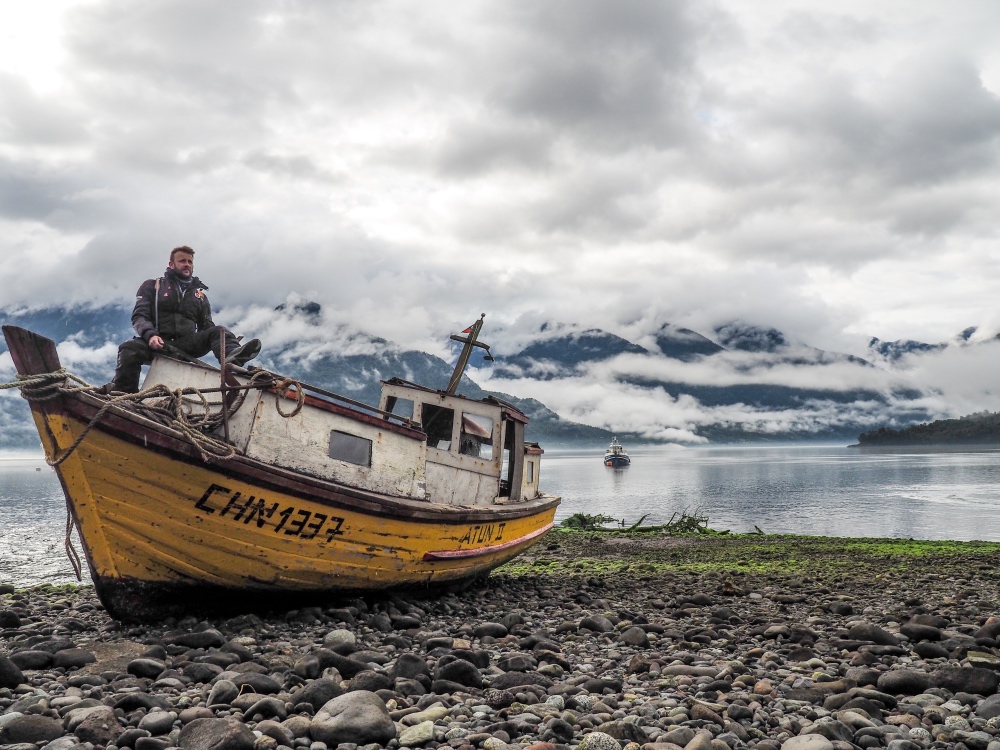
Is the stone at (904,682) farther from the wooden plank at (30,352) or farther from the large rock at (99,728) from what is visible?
the wooden plank at (30,352)

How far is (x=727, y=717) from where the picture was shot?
6086 mm

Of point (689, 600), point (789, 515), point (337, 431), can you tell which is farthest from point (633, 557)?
point (789, 515)

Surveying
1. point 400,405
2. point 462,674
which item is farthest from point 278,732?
point 400,405

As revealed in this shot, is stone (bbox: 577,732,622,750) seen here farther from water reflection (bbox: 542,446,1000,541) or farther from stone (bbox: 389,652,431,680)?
water reflection (bbox: 542,446,1000,541)

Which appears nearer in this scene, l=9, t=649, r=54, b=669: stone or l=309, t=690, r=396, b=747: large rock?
l=309, t=690, r=396, b=747: large rock

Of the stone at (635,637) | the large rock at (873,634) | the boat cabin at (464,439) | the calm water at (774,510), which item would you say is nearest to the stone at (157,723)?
the stone at (635,637)

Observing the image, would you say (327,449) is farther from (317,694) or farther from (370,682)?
(317,694)

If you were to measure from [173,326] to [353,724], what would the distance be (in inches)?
264

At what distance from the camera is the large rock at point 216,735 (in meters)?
5.02

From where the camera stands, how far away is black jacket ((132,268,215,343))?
382 inches

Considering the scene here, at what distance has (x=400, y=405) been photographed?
15094 mm

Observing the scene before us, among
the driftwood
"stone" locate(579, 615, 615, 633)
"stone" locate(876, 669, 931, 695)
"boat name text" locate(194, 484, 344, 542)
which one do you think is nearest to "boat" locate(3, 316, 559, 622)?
"boat name text" locate(194, 484, 344, 542)

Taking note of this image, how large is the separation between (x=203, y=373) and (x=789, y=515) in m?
43.7

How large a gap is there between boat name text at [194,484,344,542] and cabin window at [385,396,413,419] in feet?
17.6
